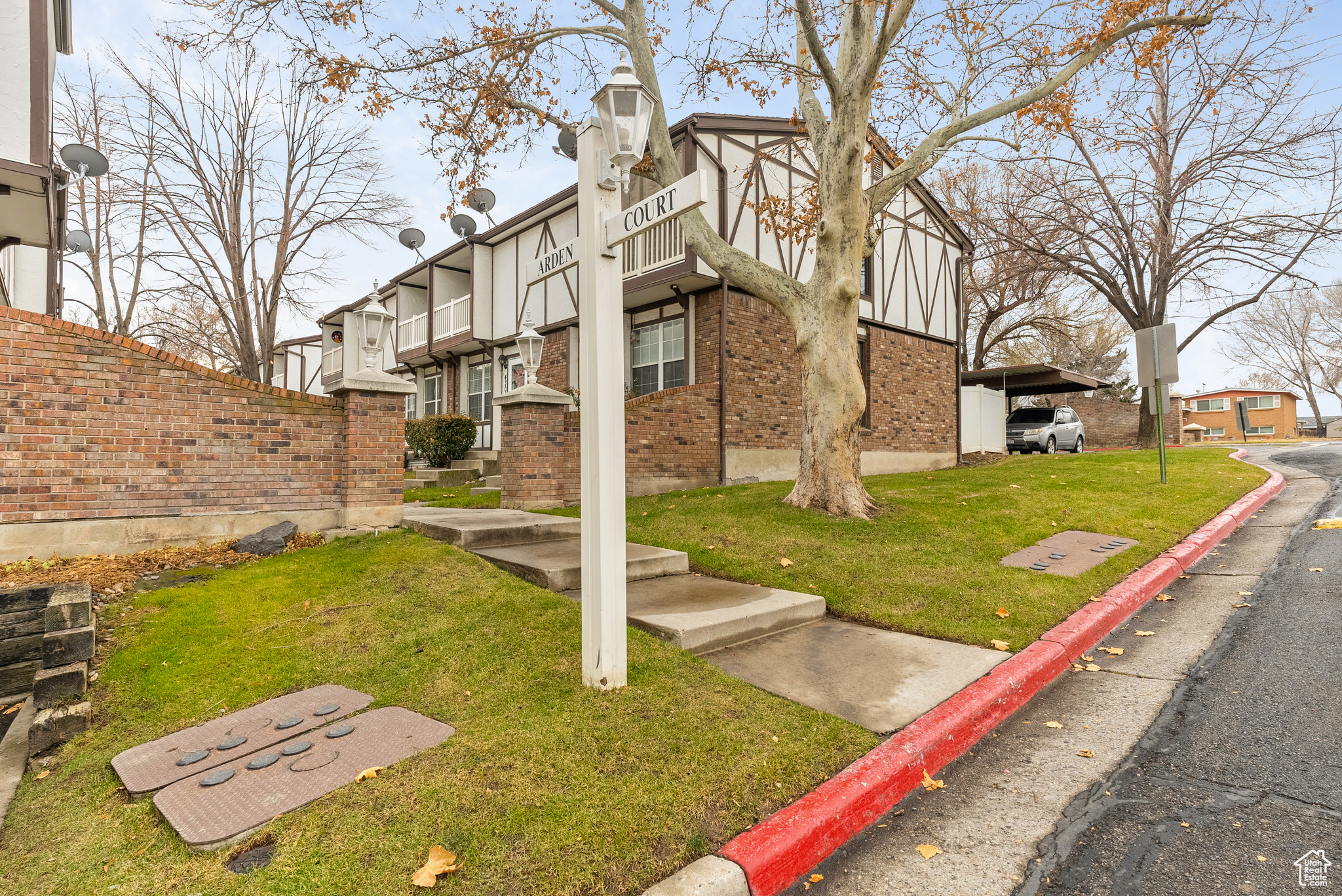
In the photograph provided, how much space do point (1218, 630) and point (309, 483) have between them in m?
8.05

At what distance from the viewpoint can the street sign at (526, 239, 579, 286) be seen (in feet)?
12.2

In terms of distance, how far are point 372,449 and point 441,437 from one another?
811 cm

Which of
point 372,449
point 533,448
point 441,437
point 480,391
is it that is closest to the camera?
point 372,449

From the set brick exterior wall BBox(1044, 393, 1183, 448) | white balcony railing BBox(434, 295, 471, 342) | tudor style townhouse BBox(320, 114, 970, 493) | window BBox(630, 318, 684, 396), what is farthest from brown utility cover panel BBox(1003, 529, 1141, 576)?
brick exterior wall BBox(1044, 393, 1183, 448)

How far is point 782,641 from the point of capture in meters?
4.53

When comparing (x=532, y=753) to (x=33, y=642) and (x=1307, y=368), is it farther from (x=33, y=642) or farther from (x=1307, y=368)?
(x=1307, y=368)

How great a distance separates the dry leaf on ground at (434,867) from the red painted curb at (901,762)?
3.08 feet

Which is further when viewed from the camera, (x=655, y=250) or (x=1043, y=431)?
(x=1043, y=431)

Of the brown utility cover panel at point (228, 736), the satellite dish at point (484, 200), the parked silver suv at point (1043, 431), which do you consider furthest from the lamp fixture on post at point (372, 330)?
the parked silver suv at point (1043, 431)

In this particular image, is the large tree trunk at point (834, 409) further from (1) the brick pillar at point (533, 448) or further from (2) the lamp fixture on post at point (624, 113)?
(2) the lamp fixture on post at point (624, 113)

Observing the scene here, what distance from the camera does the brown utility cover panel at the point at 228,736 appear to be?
2.81 metres

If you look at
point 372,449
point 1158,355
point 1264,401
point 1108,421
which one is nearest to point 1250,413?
point 1264,401

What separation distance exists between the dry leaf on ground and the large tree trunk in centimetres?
612

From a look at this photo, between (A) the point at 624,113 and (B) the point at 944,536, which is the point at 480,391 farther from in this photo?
(A) the point at 624,113
